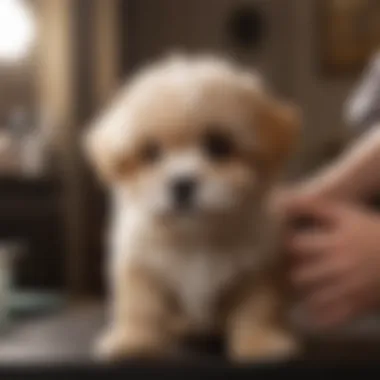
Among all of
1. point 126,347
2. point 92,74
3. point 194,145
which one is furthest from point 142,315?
point 92,74

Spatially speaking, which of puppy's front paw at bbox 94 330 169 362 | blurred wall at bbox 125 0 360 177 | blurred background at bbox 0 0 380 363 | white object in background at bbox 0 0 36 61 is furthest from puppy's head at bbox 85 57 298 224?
blurred wall at bbox 125 0 360 177

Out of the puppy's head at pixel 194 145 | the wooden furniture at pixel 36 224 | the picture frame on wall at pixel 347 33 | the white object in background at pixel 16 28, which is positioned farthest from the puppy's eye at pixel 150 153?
the picture frame on wall at pixel 347 33

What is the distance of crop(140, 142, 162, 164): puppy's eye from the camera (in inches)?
28.5

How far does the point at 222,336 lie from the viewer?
76 cm

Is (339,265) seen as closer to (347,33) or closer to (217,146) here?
(217,146)

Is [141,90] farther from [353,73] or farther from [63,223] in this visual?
[353,73]

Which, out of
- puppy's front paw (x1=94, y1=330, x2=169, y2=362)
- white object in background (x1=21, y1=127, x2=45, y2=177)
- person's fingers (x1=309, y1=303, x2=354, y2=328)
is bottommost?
puppy's front paw (x1=94, y1=330, x2=169, y2=362)

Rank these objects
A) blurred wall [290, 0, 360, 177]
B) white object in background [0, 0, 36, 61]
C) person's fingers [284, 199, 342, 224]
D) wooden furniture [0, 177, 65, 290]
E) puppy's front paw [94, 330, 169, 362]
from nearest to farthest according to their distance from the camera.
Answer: puppy's front paw [94, 330, 169, 362] → person's fingers [284, 199, 342, 224] → wooden furniture [0, 177, 65, 290] → white object in background [0, 0, 36, 61] → blurred wall [290, 0, 360, 177]

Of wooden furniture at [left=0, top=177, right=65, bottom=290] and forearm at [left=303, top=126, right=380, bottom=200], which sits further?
wooden furniture at [left=0, top=177, right=65, bottom=290]

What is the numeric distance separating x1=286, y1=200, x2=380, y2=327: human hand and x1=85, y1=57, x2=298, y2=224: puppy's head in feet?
0.25

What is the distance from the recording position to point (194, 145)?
717 mm

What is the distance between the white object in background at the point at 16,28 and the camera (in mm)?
2576

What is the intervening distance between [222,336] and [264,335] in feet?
0.17

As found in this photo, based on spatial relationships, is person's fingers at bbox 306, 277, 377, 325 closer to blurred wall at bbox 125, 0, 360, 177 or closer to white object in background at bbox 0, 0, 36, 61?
white object in background at bbox 0, 0, 36, 61
